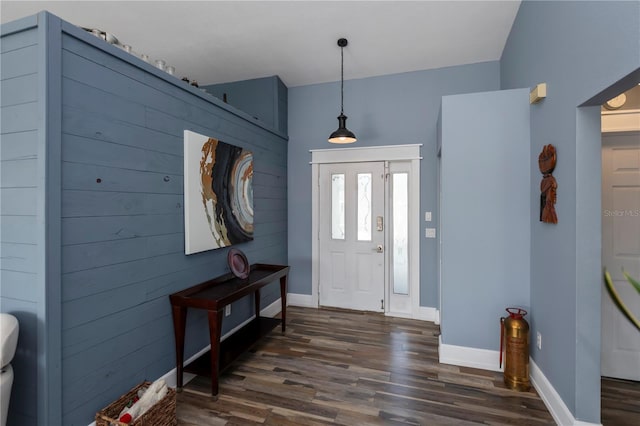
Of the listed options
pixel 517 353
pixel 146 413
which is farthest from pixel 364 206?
pixel 146 413

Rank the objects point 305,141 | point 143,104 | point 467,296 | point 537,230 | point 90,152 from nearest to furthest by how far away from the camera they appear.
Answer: point 90,152 → point 143,104 → point 537,230 → point 467,296 → point 305,141

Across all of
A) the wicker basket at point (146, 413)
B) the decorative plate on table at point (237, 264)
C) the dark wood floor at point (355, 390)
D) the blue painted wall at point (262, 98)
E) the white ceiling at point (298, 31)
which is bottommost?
the dark wood floor at point (355, 390)

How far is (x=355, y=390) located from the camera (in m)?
2.37

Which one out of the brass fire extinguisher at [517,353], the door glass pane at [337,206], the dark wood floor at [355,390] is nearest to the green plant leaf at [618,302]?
the dark wood floor at [355,390]

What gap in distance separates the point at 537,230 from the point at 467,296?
2.60 feet

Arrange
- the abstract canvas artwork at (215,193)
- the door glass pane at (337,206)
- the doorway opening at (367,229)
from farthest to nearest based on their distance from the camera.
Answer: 1. the door glass pane at (337,206)
2. the doorway opening at (367,229)
3. the abstract canvas artwork at (215,193)

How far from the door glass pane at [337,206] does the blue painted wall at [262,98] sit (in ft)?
3.36

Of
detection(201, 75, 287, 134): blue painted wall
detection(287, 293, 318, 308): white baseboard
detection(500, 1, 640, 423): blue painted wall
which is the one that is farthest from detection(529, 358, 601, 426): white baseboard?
detection(201, 75, 287, 134): blue painted wall

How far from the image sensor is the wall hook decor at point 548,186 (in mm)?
2076

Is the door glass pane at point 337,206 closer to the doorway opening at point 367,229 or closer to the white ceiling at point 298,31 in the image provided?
the doorway opening at point 367,229

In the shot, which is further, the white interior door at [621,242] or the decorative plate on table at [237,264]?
the decorative plate on table at [237,264]

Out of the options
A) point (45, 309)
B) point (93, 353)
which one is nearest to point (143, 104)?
point (45, 309)

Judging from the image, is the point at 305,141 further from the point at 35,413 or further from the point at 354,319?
the point at 35,413

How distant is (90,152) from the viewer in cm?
175
